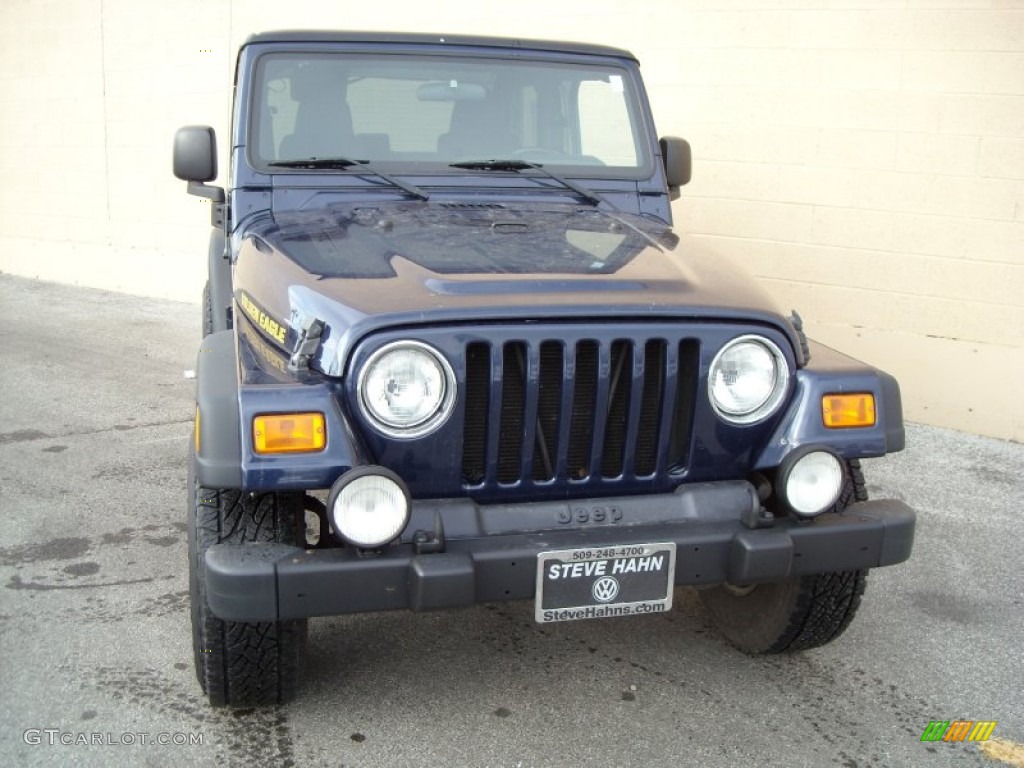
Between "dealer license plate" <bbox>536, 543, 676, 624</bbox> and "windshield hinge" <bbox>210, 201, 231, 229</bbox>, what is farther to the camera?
"windshield hinge" <bbox>210, 201, 231, 229</bbox>

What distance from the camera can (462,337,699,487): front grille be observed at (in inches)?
106

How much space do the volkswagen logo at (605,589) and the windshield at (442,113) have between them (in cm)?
172

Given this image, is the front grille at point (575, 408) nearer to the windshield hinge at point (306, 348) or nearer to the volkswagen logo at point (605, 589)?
the volkswagen logo at point (605, 589)

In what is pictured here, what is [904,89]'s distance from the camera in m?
5.97

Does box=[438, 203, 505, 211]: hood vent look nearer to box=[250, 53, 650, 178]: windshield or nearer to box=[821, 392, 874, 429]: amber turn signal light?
box=[250, 53, 650, 178]: windshield

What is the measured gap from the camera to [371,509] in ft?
8.23

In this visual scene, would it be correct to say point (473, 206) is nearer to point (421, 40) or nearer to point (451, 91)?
point (451, 91)

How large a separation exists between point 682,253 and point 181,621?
2.04 metres

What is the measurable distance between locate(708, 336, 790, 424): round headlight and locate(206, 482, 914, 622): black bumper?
204 millimetres

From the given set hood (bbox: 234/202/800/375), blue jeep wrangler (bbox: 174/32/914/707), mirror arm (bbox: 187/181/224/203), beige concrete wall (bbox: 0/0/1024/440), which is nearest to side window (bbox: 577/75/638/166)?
hood (bbox: 234/202/800/375)

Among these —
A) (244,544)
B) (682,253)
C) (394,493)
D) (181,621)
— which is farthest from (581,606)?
(181,621)

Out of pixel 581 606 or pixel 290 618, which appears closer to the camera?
pixel 290 618

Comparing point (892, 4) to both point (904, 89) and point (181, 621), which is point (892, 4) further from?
point (181, 621)

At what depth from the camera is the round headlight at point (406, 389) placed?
102 inches
